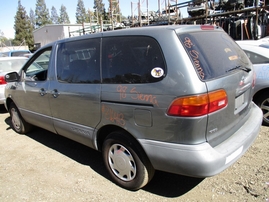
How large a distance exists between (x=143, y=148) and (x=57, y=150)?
2.15 metres

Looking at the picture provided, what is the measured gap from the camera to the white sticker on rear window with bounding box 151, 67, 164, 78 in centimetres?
219

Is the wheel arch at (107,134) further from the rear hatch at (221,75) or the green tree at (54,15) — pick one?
the green tree at (54,15)

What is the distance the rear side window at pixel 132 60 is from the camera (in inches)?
88.3

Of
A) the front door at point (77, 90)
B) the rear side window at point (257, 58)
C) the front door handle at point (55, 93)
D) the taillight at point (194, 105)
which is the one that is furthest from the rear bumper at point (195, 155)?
the rear side window at point (257, 58)

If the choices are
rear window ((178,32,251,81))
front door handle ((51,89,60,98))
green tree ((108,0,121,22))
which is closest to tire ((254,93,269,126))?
rear window ((178,32,251,81))

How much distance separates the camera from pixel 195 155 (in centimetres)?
208

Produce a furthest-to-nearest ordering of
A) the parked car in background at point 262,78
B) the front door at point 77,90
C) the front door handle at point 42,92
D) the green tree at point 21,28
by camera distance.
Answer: the green tree at point 21,28 → the parked car in background at point 262,78 → the front door handle at point 42,92 → the front door at point 77,90

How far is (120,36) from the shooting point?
8.53 ft

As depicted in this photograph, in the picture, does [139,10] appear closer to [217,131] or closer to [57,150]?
[57,150]

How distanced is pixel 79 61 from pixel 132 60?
923 millimetres

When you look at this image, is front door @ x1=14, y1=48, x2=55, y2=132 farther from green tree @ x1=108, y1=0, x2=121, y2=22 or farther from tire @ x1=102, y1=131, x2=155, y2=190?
green tree @ x1=108, y1=0, x2=121, y2=22

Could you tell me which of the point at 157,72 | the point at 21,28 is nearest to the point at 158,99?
the point at 157,72

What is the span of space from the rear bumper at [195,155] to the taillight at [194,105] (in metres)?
0.30

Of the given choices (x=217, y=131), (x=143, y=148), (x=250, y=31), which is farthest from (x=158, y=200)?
(x=250, y=31)
